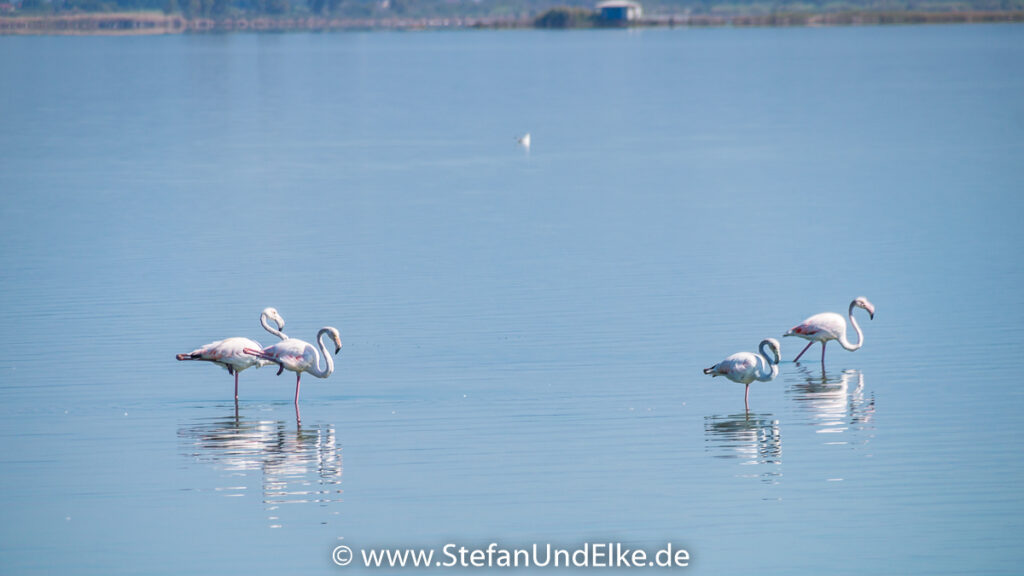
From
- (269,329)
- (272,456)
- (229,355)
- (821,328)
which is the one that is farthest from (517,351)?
(272,456)

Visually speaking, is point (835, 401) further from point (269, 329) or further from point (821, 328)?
point (269, 329)

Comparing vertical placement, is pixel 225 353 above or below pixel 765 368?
above

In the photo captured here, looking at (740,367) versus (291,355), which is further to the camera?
(291,355)

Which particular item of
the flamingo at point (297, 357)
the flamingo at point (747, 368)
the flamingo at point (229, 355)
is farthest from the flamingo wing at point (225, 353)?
the flamingo at point (747, 368)

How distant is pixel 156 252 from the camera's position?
100ft

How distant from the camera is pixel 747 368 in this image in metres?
18.0

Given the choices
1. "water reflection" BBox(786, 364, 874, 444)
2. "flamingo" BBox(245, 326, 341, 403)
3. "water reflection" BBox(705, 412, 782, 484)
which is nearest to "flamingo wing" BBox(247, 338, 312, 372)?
"flamingo" BBox(245, 326, 341, 403)

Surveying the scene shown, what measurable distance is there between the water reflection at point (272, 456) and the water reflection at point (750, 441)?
4.47 meters

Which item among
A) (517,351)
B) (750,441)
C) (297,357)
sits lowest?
(750,441)

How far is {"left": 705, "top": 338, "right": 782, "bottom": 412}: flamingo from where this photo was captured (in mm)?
18047

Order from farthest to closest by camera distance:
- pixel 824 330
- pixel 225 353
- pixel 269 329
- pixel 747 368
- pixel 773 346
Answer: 1. pixel 824 330
2. pixel 269 329
3. pixel 773 346
4. pixel 225 353
5. pixel 747 368

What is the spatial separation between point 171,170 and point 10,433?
2989 cm

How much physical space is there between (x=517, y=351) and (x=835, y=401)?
4915 millimetres

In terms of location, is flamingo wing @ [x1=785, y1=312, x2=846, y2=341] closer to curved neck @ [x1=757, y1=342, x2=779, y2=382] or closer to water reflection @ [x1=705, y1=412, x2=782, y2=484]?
curved neck @ [x1=757, y1=342, x2=779, y2=382]
